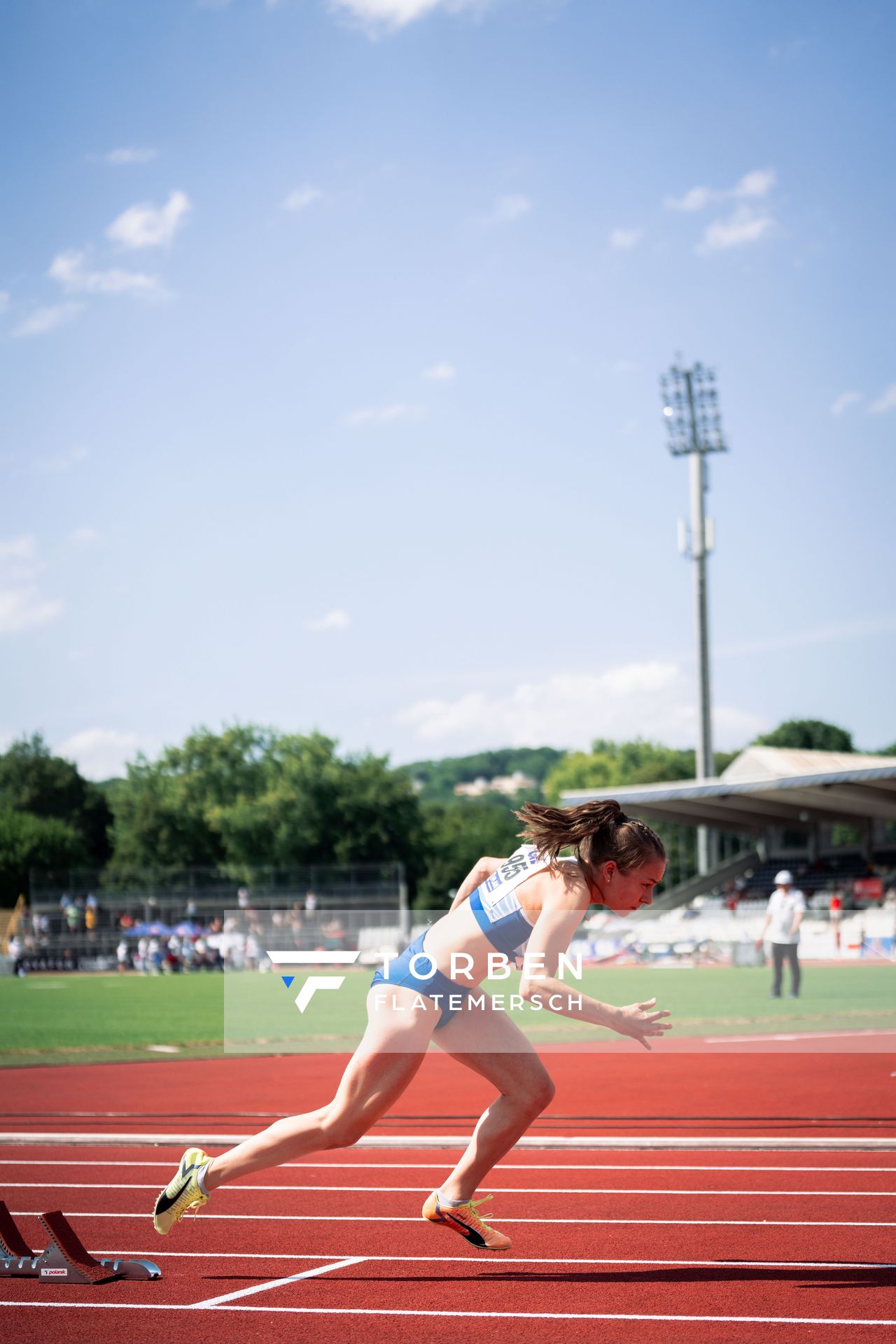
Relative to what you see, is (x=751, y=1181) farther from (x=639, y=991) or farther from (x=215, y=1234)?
(x=639, y=991)

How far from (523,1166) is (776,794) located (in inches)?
2062

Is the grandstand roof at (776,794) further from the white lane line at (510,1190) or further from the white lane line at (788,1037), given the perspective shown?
→ the white lane line at (510,1190)

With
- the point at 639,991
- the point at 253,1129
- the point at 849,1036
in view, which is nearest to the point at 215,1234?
the point at 253,1129

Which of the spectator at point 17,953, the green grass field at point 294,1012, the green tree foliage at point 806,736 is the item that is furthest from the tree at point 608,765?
the green grass field at point 294,1012

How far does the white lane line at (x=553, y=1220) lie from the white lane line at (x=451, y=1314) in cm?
161

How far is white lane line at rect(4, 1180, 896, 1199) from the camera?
23.8 ft

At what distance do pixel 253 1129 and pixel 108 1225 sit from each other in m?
3.26

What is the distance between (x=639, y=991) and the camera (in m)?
26.7

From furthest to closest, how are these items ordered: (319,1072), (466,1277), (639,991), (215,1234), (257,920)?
(257,920) → (639,991) → (319,1072) → (215,1234) → (466,1277)

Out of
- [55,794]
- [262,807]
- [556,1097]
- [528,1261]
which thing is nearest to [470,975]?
[528,1261]

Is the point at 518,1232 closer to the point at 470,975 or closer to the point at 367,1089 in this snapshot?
the point at 367,1089

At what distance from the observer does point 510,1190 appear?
24.8 feet

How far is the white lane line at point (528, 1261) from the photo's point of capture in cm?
566

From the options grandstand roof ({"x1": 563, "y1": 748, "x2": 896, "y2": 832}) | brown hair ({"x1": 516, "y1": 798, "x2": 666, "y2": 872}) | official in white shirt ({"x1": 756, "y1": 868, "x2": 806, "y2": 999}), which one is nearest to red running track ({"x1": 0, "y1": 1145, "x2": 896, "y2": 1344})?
brown hair ({"x1": 516, "y1": 798, "x2": 666, "y2": 872})
